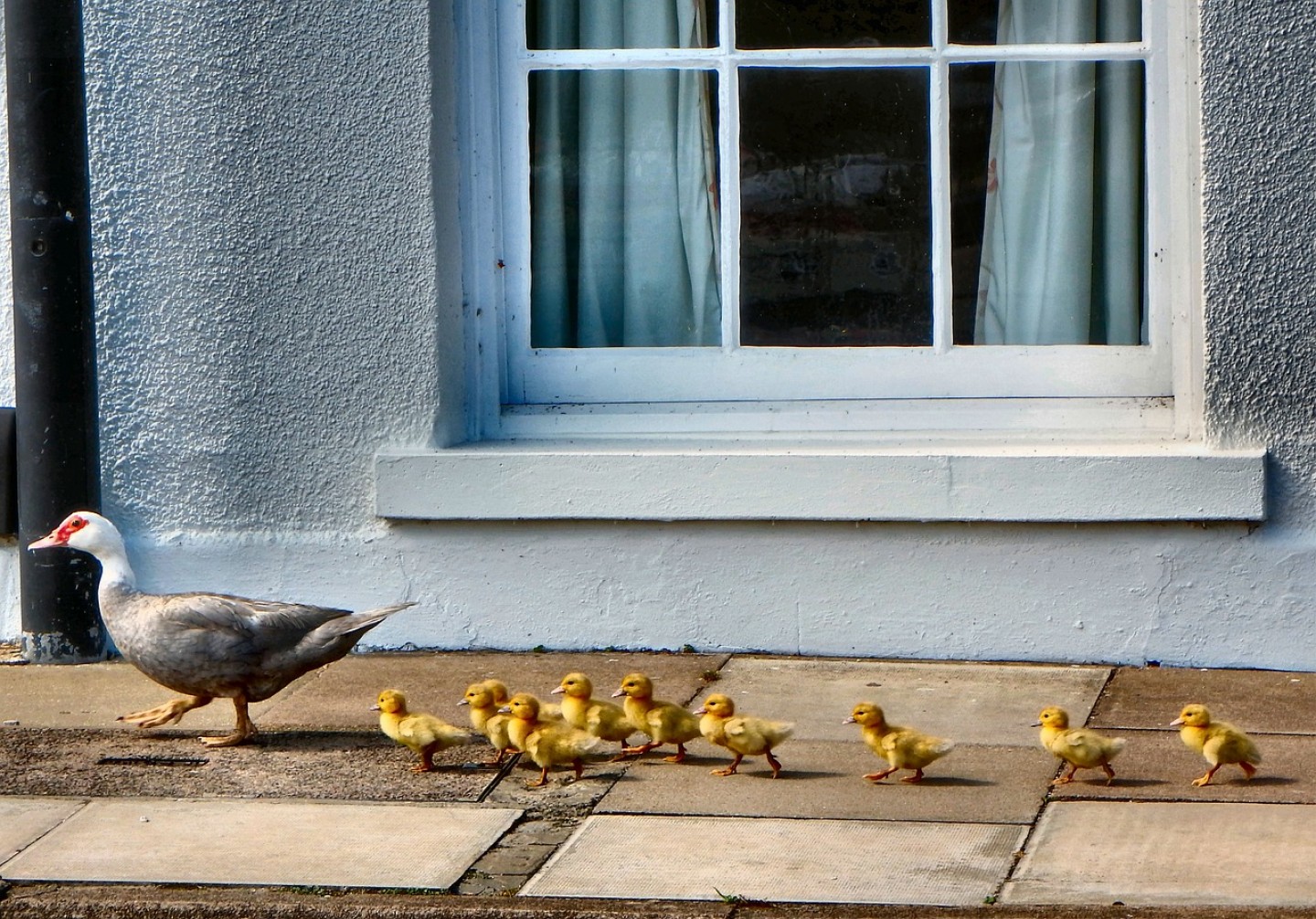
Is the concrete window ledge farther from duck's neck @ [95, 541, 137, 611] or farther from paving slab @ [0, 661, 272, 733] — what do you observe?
duck's neck @ [95, 541, 137, 611]

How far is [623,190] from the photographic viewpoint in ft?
22.2

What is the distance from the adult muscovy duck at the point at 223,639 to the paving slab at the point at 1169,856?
7.05 ft

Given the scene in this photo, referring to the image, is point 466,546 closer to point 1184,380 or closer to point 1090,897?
point 1184,380

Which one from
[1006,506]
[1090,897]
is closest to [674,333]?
[1006,506]

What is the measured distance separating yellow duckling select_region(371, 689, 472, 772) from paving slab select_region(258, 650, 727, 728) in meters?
0.50

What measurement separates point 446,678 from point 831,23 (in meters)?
2.78

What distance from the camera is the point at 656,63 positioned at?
6648mm

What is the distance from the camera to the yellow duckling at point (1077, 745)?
4.75 metres

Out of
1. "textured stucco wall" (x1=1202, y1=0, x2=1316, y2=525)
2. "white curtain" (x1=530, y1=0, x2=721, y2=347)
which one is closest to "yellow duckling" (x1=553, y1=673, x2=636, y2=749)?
"white curtain" (x1=530, y1=0, x2=721, y2=347)

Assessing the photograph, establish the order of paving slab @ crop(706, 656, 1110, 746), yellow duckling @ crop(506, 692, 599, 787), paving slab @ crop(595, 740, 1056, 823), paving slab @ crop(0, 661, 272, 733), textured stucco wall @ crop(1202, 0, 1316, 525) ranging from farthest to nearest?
1. textured stucco wall @ crop(1202, 0, 1316, 525)
2. paving slab @ crop(0, 661, 272, 733)
3. paving slab @ crop(706, 656, 1110, 746)
4. yellow duckling @ crop(506, 692, 599, 787)
5. paving slab @ crop(595, 740, 1056, 823)

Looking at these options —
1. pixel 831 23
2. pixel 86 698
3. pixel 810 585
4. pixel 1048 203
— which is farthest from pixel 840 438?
pixel 86 698

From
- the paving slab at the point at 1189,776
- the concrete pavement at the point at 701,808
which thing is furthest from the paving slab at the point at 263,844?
the paving slab at the point at 1189,776

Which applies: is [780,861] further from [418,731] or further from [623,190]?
[623,190]

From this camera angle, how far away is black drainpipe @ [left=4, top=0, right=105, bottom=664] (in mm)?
6309
